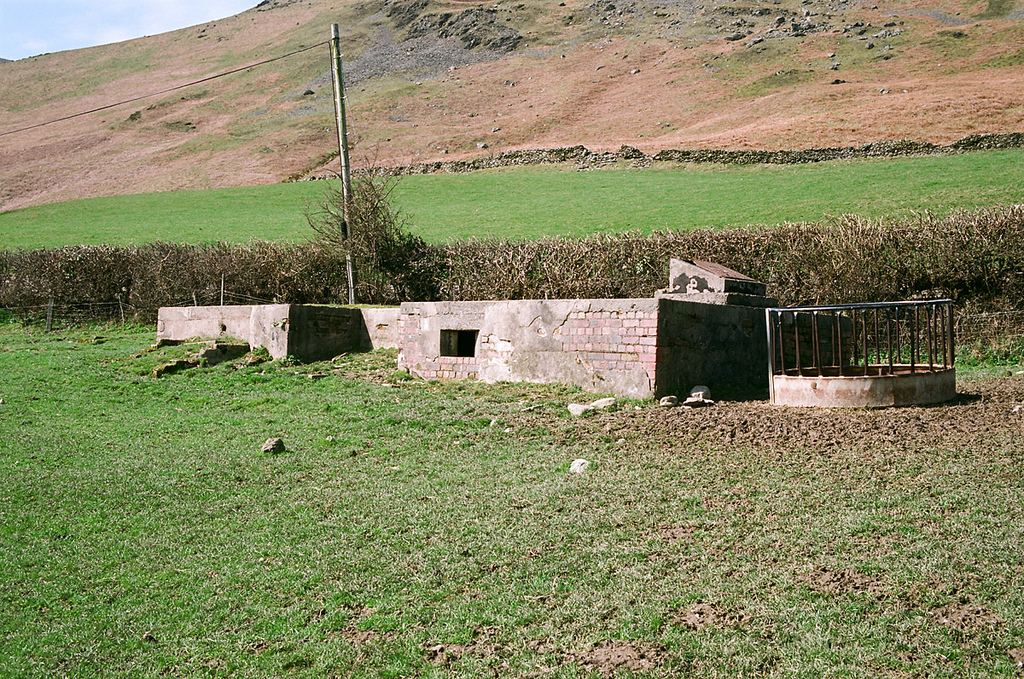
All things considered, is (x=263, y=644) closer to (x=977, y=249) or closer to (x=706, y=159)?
(x=977, y=249)

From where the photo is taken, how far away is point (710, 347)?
10289 millimetres

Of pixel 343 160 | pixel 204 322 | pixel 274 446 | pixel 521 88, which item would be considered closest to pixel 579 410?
pixel 274 446

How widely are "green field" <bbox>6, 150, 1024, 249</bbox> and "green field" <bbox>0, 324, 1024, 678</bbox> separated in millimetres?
17844

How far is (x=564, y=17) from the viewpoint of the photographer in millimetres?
89688

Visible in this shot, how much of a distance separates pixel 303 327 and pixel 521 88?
61976mm

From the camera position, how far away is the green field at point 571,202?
1001 inches

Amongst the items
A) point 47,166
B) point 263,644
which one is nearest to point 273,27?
point 47,166

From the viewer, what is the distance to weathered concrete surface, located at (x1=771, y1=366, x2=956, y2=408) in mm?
8273

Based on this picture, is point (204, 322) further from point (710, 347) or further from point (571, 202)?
point (571, 202)

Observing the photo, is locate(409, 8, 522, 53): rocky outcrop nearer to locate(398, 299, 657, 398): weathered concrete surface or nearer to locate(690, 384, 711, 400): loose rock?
locate(398, 299, 657, 398): weathered concrete surface

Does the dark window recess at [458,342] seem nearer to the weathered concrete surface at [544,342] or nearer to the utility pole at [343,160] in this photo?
the weathered concrete surface at [544,342]

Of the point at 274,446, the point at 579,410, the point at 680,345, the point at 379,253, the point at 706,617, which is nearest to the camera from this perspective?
the point at 706,617

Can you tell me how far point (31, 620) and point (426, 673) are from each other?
2.36 m

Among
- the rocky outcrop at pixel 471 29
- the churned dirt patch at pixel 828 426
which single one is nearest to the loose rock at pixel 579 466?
the churned dirt patch at pixel 828 426
